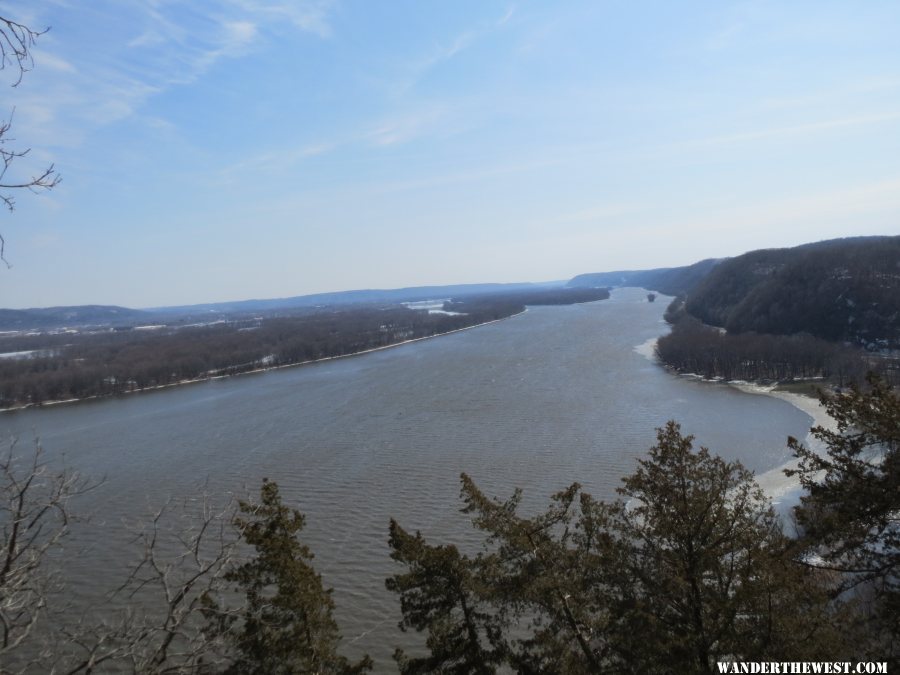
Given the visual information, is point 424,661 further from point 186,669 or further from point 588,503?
point 186,669

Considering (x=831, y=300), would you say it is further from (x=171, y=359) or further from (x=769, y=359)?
(x=171, y=359)

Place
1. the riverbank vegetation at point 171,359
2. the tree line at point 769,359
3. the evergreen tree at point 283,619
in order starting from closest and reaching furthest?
the evergreen tree at point 283,619, the tree line at point 769,359, the riverbank vegetation at point 171,359

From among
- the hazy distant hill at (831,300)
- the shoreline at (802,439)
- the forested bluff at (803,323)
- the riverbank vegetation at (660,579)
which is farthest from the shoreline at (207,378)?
the riverbank vegetation at (660,579)

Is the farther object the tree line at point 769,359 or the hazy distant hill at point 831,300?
the hazy distant hill at point 831,300

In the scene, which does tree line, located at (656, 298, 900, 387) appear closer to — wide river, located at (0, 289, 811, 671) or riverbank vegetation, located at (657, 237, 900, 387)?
riverbank vegetation, located at (657, 237, 900, 387)

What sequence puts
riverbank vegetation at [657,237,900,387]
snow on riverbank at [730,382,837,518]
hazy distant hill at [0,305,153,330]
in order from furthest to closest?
hazy distant hill at [0,305,153,330], riverbank vegetation at [657,237,900,387], snow on riverbank at [730,382,837,518]

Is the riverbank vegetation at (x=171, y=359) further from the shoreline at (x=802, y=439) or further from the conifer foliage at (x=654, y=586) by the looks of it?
the conifer foliage at (x=654, y=586)

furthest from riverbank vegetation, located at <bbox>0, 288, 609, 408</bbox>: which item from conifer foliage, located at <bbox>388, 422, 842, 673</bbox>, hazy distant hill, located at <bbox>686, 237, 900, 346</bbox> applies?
conifer foliage, located at <bbox>388, 422, 842, 673</bbox>
